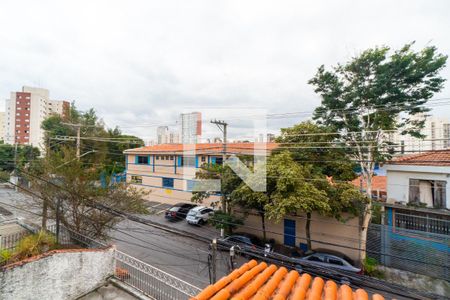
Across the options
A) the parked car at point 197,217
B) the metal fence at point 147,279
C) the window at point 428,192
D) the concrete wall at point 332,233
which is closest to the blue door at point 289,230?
the concrete wall at point 332,233

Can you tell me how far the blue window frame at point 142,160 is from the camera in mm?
22205

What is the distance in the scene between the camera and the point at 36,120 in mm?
52781

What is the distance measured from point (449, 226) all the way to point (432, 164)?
2.74 meters

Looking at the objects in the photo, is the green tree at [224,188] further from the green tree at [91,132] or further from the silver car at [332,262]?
the green tree at [91,132]

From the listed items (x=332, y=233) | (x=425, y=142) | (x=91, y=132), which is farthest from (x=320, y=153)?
(x=91, y=132)

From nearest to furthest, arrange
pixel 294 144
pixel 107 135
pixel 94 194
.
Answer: pixel 94 194
pixel 294 144
pixel 107 135

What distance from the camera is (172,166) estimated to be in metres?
20.2

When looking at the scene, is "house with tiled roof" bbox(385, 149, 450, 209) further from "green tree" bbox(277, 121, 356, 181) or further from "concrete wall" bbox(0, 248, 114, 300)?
"concrete wall" bbox(0, 248, 114, 300)

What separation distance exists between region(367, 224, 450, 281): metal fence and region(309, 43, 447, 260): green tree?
758 mm

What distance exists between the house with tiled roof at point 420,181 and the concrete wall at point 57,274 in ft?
42.0

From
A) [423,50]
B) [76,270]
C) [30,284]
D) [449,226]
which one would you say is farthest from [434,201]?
[30,284]

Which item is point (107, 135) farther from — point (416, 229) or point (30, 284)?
point (416, 229)

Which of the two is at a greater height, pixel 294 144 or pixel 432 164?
pixel 294 144

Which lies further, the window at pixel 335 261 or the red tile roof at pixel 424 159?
the red tile roof at pixel 424 159
